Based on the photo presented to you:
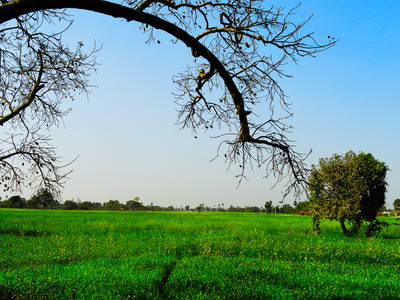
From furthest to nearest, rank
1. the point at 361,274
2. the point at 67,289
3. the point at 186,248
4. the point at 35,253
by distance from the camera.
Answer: the point at 186,248
the point at 35,253
the point at 361,274
the point at 67,289

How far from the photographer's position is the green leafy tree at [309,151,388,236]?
24.0 m

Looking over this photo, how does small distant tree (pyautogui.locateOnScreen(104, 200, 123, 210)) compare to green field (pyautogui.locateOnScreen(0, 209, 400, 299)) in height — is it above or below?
below

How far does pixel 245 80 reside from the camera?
6773mm

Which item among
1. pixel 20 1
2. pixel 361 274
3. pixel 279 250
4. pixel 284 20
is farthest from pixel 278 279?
pixel 20 1

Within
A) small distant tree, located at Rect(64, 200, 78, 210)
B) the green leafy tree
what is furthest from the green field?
small distant tree, located at Rect(64, 200, 78, 210)

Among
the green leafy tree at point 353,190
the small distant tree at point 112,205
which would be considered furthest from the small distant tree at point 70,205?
the green leafy tree at point 353,190

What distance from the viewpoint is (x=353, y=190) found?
80.3 feet

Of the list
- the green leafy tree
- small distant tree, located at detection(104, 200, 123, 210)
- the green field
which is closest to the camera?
the green field

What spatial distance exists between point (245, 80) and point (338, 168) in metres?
21.9

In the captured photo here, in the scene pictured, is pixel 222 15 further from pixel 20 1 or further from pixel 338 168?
pixel 338 168

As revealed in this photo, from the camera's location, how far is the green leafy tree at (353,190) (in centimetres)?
2403

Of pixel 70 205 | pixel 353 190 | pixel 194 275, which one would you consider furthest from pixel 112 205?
pixel 194 275

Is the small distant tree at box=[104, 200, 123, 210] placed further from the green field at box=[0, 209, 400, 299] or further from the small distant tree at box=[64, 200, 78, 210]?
the green field at box=[0, 209, 400, 299]

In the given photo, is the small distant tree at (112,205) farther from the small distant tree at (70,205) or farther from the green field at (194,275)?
the green field at (194,275)
